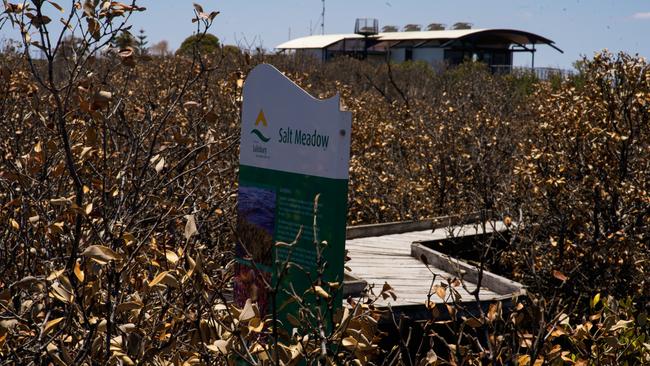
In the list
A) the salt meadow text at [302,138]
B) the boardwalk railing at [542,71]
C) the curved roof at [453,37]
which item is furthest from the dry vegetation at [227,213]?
the curved roof at [453,37]

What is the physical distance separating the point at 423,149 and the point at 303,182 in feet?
28.4

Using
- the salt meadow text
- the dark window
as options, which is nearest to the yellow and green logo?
the salt meadow text

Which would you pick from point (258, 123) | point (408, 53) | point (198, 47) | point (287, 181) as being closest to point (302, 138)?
point (287, 181)

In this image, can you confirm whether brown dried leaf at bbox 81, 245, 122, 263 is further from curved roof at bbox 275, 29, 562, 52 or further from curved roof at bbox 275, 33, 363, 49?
curved roof at bbox 275, 33, 363, 49

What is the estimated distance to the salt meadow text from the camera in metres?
4.47

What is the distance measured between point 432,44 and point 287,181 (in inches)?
2316

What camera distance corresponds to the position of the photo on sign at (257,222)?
480 centimetres

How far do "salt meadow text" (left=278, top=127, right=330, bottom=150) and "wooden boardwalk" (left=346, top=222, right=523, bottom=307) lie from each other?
6.61 ft

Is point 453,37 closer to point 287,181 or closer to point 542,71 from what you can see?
point 542,71

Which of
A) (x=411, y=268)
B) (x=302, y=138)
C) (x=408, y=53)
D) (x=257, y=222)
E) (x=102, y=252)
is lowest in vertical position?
(x=411, y=268)

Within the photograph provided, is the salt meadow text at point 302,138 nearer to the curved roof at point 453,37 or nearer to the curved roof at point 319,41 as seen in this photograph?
the curved roof at point 453,37

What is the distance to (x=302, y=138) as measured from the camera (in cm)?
463

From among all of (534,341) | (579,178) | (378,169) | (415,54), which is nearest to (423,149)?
(378,169)

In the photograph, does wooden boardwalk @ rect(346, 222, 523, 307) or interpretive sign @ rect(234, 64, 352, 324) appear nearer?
interpretive sign @ rect(234, 64, 352, 324)
